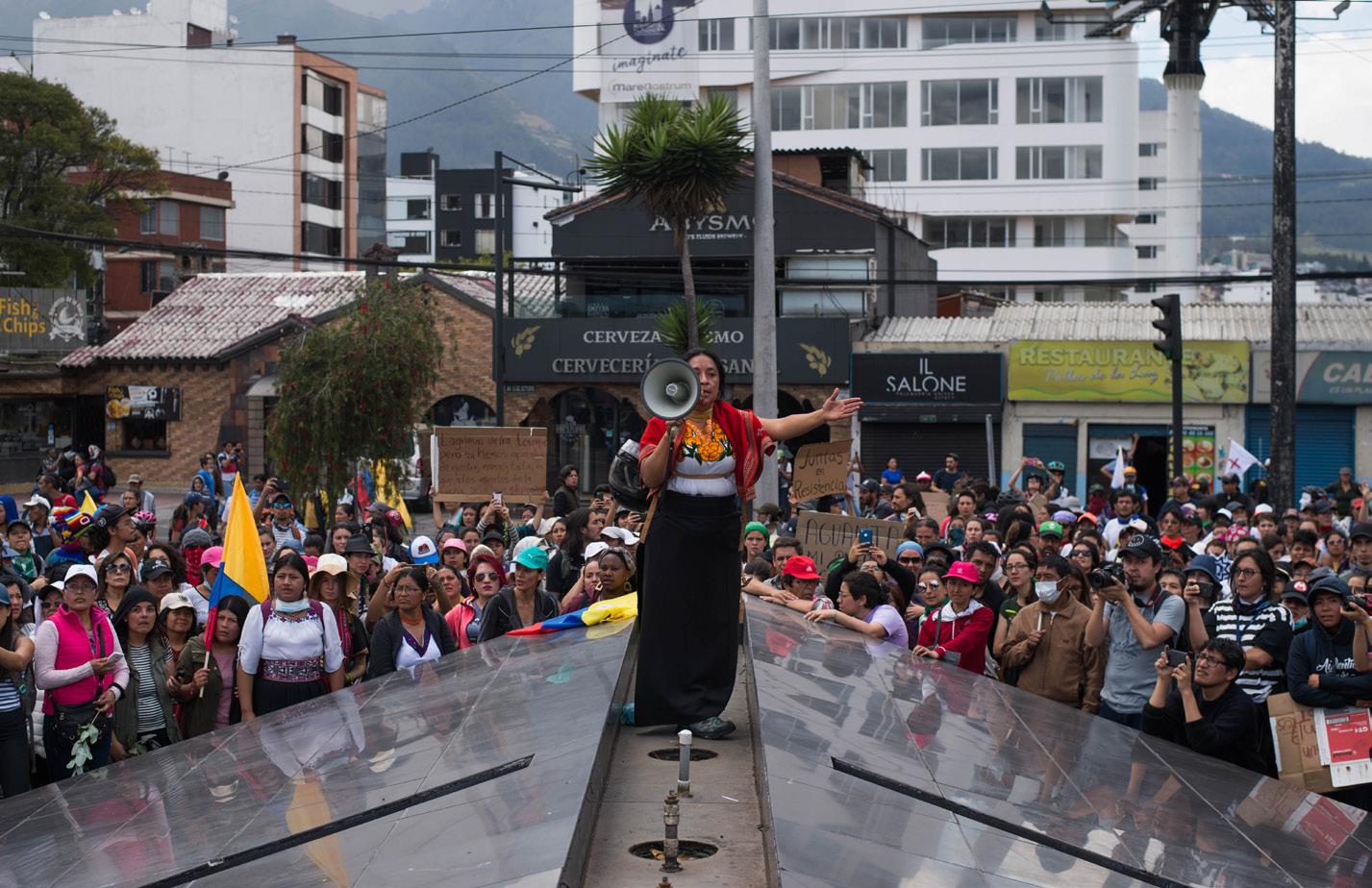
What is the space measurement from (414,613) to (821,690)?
3.17 meters

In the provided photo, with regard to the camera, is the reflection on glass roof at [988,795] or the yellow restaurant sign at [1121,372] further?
the yellow restaurant sign at [1121,372]

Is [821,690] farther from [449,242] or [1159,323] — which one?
[449,242]

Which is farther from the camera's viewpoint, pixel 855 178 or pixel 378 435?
pixel 855 178

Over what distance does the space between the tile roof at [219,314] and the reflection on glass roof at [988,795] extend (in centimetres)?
3162

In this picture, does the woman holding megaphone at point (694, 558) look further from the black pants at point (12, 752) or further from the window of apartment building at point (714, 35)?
the window of apartment building at point (714, 35)

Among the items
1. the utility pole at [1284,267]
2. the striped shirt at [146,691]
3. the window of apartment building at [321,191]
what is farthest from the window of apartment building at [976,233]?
the striped shirt at [146,691]

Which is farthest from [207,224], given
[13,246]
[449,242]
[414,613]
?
[414,613]

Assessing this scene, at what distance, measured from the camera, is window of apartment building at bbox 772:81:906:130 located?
6562 centimetres

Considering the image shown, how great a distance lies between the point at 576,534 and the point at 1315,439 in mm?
23497

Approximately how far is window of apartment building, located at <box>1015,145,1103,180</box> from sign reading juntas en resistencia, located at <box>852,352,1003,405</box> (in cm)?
3303

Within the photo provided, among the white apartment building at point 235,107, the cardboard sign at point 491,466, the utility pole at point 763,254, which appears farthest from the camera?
the white apartment building at point 235,107

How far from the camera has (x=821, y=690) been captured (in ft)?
21.6

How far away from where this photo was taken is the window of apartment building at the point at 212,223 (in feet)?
191

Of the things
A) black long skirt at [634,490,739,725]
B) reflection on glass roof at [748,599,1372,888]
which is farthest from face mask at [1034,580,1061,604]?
black long skirt at [634,490,739,725]
